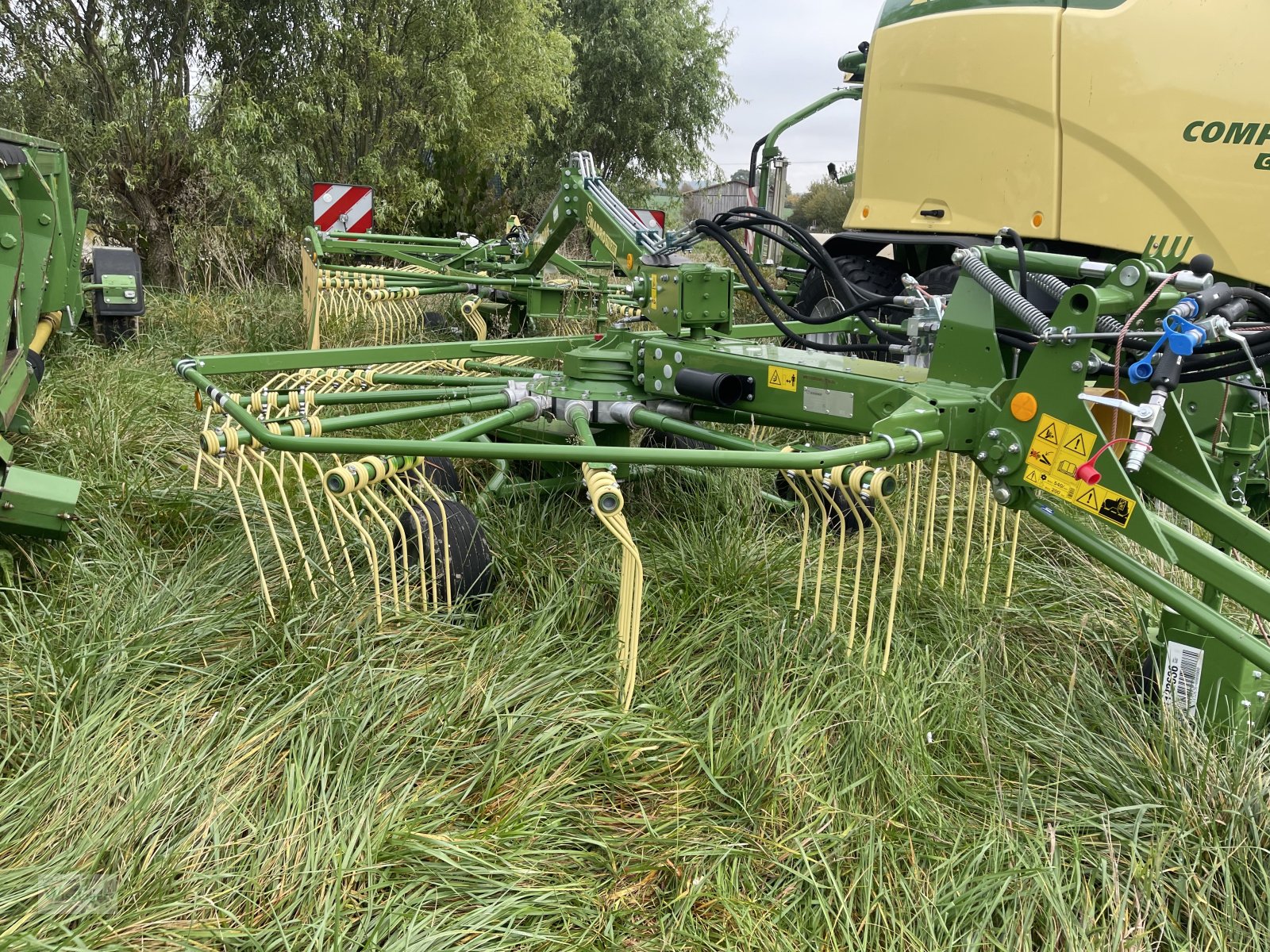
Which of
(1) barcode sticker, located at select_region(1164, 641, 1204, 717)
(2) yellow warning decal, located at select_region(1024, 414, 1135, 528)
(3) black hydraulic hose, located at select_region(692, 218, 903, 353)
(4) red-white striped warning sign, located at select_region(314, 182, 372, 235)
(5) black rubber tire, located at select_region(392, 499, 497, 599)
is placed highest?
(4) red-white striped warning sign, located at select_region(314, 182, 372, 235)

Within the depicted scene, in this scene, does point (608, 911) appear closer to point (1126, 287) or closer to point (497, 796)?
point (497, 796)

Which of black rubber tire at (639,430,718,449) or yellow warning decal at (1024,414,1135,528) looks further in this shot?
black rubber tire at (639,430,718,449)

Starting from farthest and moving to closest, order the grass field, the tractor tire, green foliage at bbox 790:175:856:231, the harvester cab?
1. green foliage at bbox 790:175:856:231
2. the tractor tire
3. the harvester cab
4. the grass field

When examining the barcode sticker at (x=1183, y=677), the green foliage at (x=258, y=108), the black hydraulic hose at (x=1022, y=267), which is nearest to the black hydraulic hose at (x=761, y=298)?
the black hydraulic hose at (x=1022, y=267)

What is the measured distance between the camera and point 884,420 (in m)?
2.31

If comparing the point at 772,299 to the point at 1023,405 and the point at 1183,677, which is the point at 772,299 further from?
the point at 1183,677

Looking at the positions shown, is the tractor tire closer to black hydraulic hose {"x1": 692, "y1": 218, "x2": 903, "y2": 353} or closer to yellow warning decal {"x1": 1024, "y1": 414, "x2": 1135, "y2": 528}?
black hydraulic hose {"x1": 692, "y1": 218, "x2": 903, "y2": 353}

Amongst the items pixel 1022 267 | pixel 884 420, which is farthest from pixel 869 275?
pixel 884 420

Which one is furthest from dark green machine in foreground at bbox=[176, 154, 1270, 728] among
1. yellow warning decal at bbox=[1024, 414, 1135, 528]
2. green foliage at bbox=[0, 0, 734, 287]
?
green foliage at bbox=[0, 0, 734, 287]

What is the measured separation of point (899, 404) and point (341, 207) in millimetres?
6664

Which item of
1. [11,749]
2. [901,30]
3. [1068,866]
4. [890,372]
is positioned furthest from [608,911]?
[901,30]

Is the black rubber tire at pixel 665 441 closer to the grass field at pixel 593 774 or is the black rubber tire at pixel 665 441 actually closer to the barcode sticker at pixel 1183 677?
the grass field at pixel 593 774

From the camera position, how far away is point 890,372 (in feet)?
9.00

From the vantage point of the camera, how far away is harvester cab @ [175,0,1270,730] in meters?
2.15
